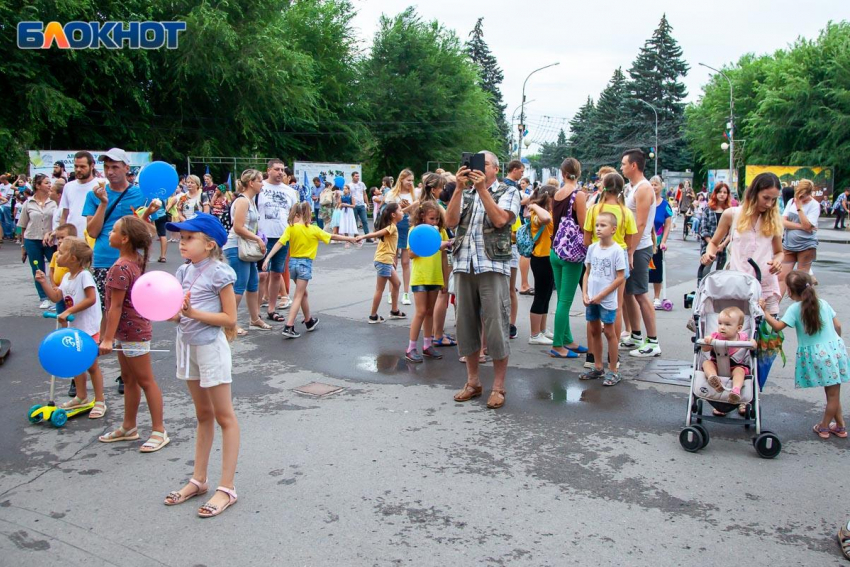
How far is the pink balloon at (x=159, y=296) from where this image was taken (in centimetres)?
380

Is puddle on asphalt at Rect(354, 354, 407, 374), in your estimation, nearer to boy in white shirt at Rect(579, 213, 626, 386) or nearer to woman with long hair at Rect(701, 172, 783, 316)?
boy in white shirt at Rect(579, 213, 626, 386)

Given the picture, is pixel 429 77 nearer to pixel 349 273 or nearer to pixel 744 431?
pixel 349 273

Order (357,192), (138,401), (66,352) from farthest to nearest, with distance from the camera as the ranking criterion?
(357,192)
(138,401)
(66,352)

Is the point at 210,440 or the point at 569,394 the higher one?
the point at 210,440

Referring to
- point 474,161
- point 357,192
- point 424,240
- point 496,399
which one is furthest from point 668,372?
point 357,192

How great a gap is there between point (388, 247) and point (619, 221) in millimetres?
3321

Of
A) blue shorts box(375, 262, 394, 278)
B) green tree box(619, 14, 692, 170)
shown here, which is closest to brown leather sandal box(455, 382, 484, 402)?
blue shorts box(375, 262, 394, 278)

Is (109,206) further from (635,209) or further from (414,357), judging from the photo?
(635,209)

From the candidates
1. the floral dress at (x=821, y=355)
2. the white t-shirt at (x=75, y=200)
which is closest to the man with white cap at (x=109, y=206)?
the white t-shirt at (x=75, y=200)

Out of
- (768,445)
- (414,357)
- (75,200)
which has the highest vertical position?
(75,200)

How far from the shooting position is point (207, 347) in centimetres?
403

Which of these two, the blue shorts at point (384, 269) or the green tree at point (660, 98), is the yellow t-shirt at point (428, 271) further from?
the green tree at point (660, 98)

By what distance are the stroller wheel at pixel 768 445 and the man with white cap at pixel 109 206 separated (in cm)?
514

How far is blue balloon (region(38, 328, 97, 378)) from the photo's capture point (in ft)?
14.1
